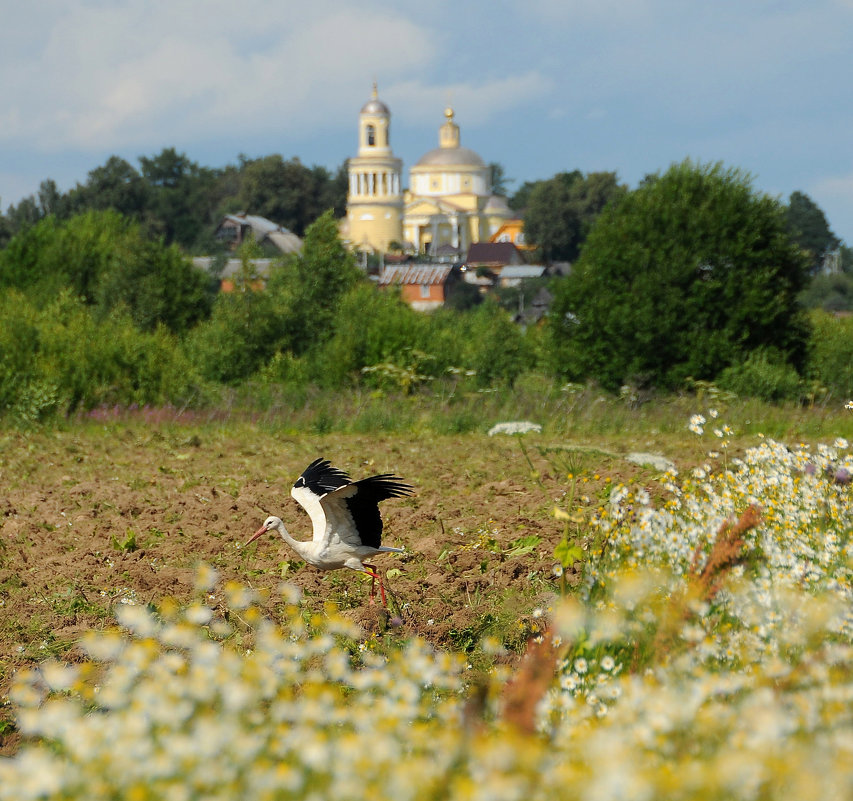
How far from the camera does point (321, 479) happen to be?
7.06 m

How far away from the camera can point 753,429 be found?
16875 mm

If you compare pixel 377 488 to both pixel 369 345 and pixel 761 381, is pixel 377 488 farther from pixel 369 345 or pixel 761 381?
pixel 369 345

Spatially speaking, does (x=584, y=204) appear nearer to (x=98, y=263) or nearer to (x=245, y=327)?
(x=98, y=263)

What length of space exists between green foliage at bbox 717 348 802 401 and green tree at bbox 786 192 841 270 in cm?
9615

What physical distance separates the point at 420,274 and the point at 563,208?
83.4 feet

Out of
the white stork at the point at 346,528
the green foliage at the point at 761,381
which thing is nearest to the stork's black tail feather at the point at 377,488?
the white stork at the point at 346,528

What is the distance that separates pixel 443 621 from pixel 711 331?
60.4ft

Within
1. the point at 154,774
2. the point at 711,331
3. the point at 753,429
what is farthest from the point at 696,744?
the point at 711,331

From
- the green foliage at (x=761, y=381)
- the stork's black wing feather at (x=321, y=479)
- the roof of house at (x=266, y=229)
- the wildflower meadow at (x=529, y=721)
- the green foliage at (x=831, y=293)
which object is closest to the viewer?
the wildflower meadow at (x=529, y=721)

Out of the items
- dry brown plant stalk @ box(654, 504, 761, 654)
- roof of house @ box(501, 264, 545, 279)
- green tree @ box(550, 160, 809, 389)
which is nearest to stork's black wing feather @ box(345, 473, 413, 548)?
dry brown plant stalk @ box(654, 504, 761, 654)

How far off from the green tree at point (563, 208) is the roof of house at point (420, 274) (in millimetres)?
20168

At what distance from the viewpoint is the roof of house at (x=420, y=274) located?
289 feet

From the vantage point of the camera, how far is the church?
11869 centimetres

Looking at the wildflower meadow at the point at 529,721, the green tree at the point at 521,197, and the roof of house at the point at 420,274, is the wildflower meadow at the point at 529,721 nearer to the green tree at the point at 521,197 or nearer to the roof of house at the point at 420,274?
the roof of house at the point at 420,274
